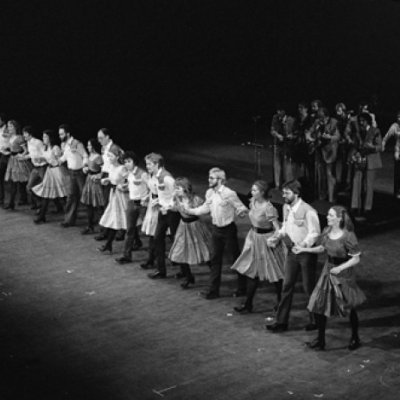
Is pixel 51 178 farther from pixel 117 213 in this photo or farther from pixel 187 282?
pixel 187 282

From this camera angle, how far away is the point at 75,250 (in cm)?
1108

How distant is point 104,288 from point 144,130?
31.8 feet

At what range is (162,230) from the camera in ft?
32.4

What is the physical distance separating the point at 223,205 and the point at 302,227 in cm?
123

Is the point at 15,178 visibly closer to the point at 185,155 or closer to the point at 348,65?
the point at 185,155

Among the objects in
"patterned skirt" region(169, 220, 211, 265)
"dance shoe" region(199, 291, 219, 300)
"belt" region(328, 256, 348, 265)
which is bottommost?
"dance shoe" region(199, 291, 219, 300)

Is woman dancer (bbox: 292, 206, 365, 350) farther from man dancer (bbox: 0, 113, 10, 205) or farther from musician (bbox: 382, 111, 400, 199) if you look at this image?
man dancer (bbox: 0, 113, 10, 205)

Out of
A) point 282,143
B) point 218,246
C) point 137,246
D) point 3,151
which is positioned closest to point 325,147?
point 282,143

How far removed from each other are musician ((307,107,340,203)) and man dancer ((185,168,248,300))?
309 cm

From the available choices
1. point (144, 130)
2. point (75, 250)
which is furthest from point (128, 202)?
point (144, 130)

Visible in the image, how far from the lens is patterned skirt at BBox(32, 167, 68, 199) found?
12117 mm

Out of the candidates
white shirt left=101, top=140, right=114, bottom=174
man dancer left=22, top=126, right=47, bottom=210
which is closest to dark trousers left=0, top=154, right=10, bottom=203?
man dancer left=22, top=126, right=47, bottom=210

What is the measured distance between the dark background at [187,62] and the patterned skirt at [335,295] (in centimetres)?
1037

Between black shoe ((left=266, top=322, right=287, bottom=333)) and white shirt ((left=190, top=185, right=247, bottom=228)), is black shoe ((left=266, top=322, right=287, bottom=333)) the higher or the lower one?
the lower one
